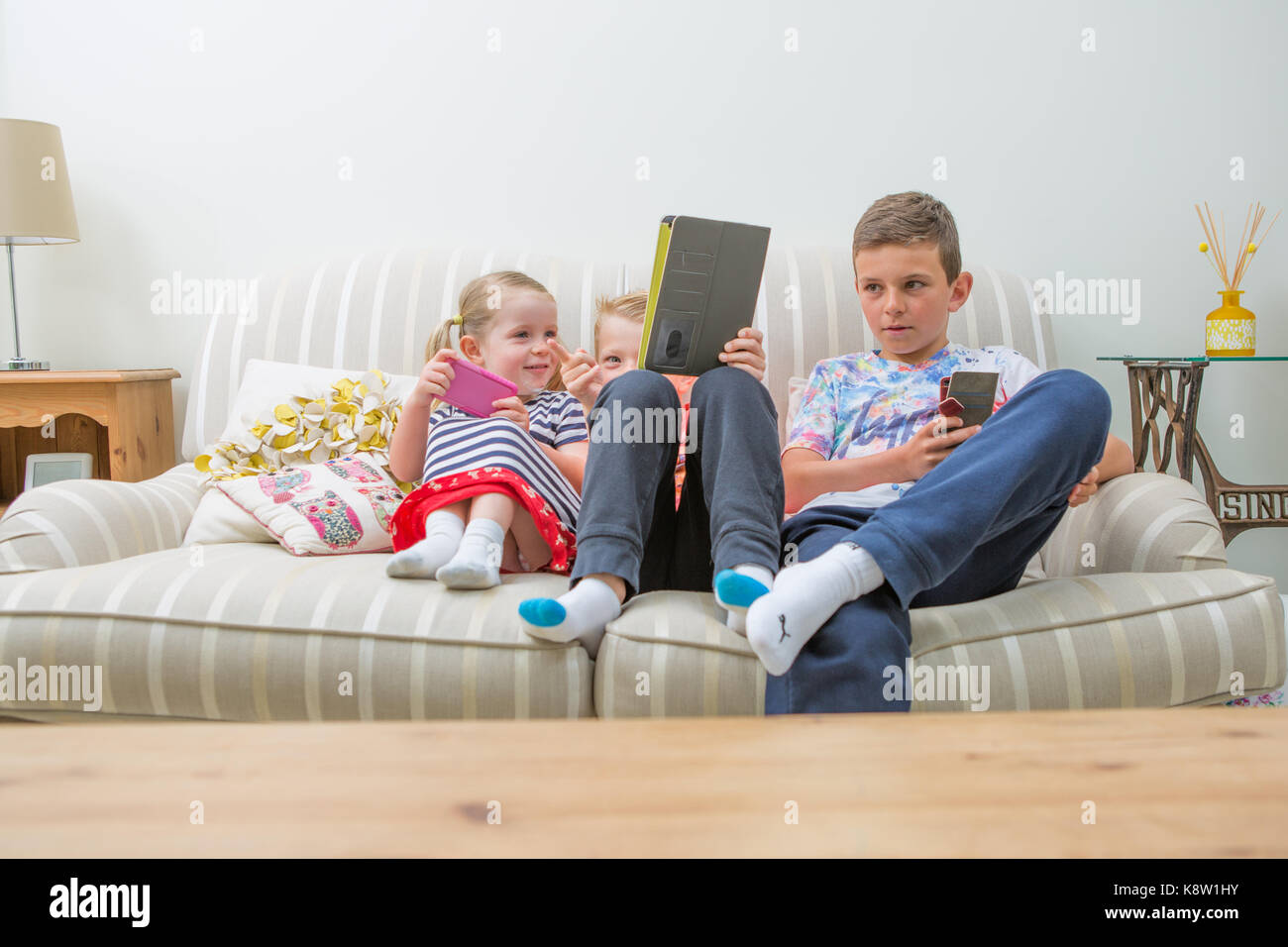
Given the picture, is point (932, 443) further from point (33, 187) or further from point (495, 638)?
point (33, 187)

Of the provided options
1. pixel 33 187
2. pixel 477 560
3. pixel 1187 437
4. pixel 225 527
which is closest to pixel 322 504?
pixel 225 527

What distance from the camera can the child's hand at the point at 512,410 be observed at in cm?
153

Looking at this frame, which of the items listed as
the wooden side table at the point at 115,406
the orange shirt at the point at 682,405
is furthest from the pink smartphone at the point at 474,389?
the wooden side table at the point at 115,406

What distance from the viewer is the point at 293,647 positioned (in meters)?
1.19

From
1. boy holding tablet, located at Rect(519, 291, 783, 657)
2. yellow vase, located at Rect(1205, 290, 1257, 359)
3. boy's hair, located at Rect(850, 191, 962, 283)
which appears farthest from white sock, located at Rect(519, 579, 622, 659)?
yellow vase, located at Rect(1205, 290, 1257, 359)

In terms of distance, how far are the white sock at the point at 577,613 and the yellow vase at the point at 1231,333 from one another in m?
1.63

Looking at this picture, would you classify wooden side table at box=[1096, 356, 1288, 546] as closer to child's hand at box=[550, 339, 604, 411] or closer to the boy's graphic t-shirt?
the boy's graphic t-shirt

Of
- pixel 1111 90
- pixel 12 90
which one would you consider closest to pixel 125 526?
pixel 12 90

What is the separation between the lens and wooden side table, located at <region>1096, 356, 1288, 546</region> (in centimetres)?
202

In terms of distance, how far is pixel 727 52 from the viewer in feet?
7.56

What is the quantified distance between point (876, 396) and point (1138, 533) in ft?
1.44

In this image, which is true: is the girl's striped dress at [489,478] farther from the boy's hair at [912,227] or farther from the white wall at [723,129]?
the white wall at [723,129]
